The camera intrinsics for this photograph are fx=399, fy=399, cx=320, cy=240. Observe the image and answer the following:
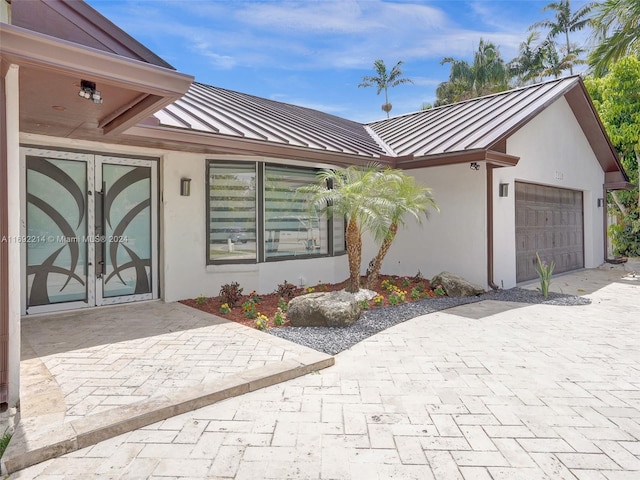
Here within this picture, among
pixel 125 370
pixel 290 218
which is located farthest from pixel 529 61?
pixel 125 370

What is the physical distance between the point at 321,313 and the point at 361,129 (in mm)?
8928

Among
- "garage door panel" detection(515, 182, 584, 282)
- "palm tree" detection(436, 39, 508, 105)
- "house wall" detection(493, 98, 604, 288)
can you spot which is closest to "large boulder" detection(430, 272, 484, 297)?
"house wall" detection(493, 98, 604, 288)

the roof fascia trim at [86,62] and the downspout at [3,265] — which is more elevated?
the roof fascia trim at [86,62]

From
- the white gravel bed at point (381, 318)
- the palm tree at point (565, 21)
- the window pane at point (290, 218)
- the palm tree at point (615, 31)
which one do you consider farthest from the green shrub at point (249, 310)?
the palm tree at point (565, 21)

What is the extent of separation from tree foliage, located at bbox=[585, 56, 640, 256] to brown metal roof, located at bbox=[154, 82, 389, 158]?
8476 mm

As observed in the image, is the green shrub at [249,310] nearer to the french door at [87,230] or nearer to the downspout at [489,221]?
the french door at [87,230]

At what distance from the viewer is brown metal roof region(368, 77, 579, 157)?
8672mm

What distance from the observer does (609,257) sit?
48.5ft

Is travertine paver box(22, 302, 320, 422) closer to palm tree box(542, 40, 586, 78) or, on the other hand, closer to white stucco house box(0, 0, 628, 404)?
white stucco house box(0, 0, 628, 404)

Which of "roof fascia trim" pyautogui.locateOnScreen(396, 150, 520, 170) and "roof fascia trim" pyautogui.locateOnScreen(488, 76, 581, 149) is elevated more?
"roof fascia trim" pyautogui.locateOnScreen(488, 76, 581, 149)

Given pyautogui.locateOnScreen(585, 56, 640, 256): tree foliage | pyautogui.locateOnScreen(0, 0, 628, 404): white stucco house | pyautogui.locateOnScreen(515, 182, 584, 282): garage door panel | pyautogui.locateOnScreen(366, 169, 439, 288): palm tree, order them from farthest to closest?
pyautogui.locateOnScreen(585, 56, 640, 256): tree foliage, pyautogui.locateOnScreen(515, 182, 584, 282): garage door panel, pyautogui.locateOnScreen(366, 169, 439, 288): palm tree, pyautogui.locateOnScreen(0, 0, 628, 404): white stucco house

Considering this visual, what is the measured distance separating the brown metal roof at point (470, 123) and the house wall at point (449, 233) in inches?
25.7

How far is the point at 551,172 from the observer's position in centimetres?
1112

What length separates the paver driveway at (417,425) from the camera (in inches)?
103
